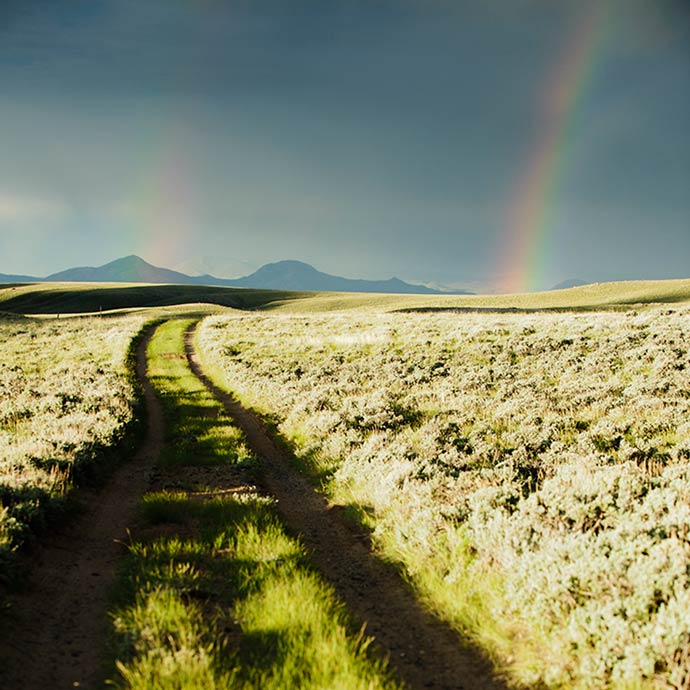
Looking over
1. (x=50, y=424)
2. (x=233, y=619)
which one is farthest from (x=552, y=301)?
(x=233, y=619)

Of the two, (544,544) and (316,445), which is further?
(316,445)

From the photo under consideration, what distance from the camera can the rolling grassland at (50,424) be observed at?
768 cm

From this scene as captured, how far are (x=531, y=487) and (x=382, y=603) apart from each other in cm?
362

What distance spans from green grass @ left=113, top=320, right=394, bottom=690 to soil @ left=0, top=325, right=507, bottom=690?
1.12 feet

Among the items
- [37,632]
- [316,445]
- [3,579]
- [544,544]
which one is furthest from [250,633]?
[316,445]

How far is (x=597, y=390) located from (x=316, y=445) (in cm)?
865

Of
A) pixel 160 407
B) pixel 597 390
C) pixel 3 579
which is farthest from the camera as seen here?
pixel 160 407

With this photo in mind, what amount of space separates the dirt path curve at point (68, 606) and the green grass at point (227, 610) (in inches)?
11.6

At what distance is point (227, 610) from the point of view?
555cm

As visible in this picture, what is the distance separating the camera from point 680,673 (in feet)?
13.9

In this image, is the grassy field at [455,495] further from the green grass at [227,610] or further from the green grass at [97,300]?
the green grass at [97,300]

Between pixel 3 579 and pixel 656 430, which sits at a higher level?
pixel 656 430

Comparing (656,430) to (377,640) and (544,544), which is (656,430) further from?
(377,640)

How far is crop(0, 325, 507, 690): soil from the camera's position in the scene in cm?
486
